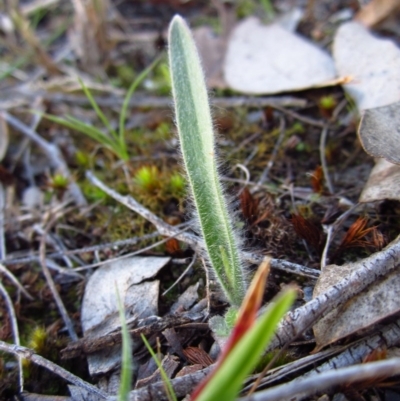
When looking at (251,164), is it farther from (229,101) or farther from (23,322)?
(23,322)

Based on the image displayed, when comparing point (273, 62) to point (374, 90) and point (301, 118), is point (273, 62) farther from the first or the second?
point (374, 90)

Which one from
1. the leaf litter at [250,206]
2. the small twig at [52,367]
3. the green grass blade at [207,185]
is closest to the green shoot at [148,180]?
the leaf litter at [250,206]

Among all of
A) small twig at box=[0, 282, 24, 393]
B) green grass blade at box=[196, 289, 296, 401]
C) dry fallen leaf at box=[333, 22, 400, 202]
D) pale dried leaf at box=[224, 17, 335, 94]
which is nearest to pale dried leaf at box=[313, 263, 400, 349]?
dry fallen leaf at box=[333, 22, 400, 202]

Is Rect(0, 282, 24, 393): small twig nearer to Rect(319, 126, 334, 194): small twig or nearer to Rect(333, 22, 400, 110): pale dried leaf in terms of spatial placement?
Rect(319, 126, 334, 194): small twig

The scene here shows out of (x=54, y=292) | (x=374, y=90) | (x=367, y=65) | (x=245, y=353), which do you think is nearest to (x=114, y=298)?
(x=54, y=292)

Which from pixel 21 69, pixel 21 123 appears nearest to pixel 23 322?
pixel 21 123

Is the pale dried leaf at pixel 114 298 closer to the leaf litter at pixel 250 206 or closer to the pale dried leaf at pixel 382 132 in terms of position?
the leaf litter at pixel 250 206
